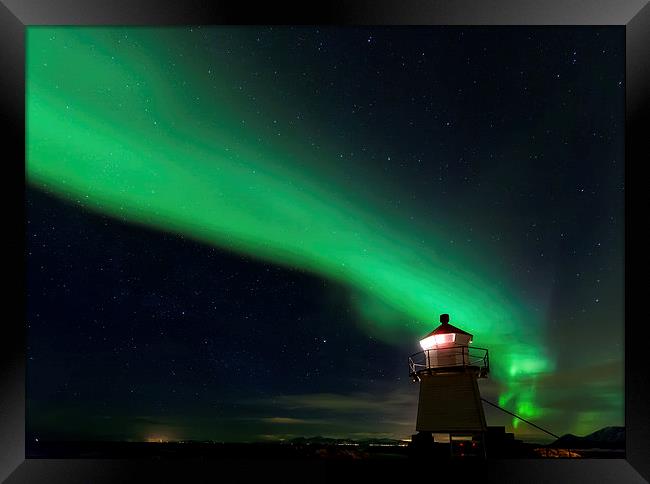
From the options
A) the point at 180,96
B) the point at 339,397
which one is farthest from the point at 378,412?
the point at 180,96

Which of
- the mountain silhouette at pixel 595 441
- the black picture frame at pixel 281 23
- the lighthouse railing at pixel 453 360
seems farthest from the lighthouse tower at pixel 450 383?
the mountain silhouette at pixel 595 441

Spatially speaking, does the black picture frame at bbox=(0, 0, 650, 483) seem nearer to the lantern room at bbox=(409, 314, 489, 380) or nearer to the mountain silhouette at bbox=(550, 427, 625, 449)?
the lantern room at bbox=(409, 314, 489, 380)

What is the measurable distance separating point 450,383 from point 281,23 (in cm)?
564

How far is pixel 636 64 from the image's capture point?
3.37m

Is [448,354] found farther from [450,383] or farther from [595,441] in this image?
[595,441]

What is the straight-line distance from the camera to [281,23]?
11.1 ft

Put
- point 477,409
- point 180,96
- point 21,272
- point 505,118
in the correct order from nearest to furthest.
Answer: point 21,272 → point 477,409 → point 505,118 → point 180,96

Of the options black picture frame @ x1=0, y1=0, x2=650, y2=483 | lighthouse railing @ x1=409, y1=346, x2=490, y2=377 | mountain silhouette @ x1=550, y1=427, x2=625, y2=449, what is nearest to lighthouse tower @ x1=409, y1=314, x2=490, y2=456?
Result: lighthouse railing @ x1=409, y1=346, x2=490, y2=377

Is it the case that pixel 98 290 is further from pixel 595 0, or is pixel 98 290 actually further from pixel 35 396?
pixel 595 0

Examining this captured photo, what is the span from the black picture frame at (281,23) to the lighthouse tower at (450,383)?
438cm

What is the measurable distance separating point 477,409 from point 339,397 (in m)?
6.22

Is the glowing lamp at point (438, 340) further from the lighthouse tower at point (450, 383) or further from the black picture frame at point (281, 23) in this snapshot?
the black picture frame at point (281, 23)

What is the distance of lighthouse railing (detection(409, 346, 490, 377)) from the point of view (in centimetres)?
784

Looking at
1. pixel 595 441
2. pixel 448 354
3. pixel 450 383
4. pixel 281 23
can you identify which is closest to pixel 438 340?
pixel 448 354
